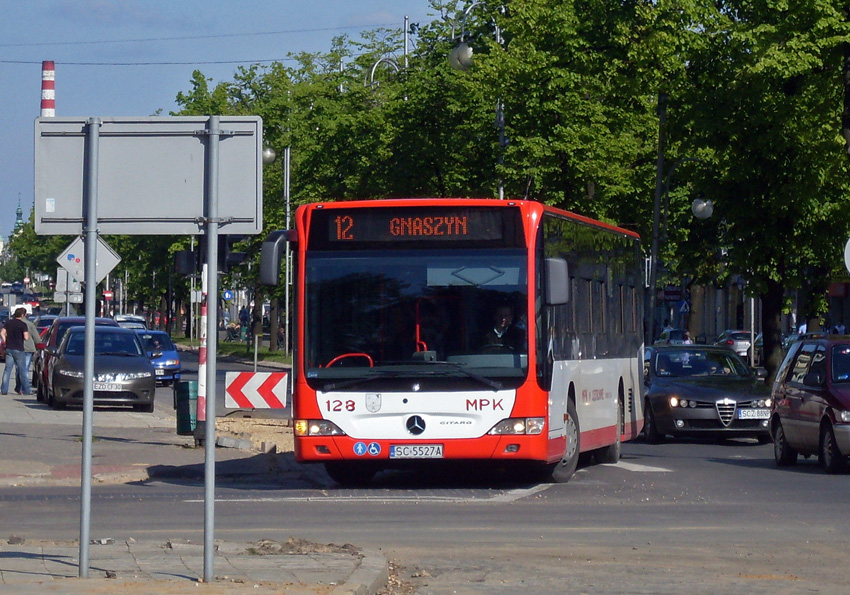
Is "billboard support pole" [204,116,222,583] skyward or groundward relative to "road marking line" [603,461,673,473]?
skyward

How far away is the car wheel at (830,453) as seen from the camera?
17.3 meters

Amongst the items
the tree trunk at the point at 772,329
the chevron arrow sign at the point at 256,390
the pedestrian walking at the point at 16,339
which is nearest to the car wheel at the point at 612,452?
the chevron arrow sign at the point at 256,390

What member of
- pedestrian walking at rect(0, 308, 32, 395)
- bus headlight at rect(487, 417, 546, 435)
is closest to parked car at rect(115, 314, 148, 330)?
pedestrian walking at rect(0, 308, 32, 395)

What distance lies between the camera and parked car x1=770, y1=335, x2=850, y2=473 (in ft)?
56.6

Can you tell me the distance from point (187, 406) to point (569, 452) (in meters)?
6.44

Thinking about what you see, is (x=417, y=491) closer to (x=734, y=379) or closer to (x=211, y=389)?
(x=211, y=389)

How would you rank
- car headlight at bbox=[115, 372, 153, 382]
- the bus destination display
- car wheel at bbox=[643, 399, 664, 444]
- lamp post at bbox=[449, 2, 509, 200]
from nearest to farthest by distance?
1. the bus destination display
2. car wheel at bbox=[643, 399, 664, 444]
3. car headlight at bbox=[115, 372, 153, 382]
4. lamp post at bbox=[449, 2, 509, 200]

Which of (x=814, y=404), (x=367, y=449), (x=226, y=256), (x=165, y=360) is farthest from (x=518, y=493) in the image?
(x=165, y=360)

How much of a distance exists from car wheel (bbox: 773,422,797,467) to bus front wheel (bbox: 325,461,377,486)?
560cm

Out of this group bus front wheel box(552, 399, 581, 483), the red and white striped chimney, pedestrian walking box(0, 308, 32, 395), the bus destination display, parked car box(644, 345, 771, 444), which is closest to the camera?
the bus destination display

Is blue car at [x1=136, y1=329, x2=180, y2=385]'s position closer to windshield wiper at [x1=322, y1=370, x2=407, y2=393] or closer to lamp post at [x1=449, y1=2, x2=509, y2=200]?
lamp post at [x1=449, y1=2, x2=509, y2=200]

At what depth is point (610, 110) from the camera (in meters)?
36.1

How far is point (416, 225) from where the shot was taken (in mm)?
15023

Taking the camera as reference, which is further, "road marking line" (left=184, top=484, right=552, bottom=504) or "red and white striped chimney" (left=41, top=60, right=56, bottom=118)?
"red and white striped chimney" (left=41, top=60, right=56, bottom=118)
